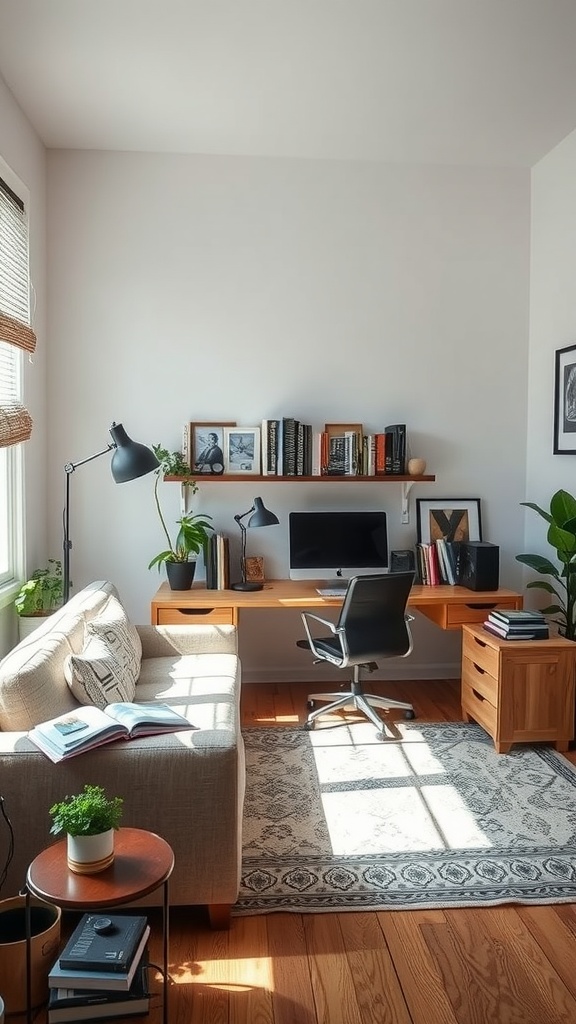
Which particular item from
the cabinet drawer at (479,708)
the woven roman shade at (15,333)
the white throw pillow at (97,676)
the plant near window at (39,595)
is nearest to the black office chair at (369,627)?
the cabinet drawer at (479,708)

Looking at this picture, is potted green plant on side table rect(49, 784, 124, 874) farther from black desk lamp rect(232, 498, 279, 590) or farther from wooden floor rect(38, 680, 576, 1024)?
black desk lamp rect(232, 498, 279, 590)

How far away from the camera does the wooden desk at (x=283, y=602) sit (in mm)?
3904

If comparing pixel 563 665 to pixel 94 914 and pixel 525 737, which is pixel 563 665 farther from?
pixel 94 914

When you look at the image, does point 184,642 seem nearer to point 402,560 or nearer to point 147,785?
point 402,560

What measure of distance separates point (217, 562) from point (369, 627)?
97cm

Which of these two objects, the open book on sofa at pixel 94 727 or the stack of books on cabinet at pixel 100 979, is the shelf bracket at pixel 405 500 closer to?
the open book on sofa at pixel 94 727

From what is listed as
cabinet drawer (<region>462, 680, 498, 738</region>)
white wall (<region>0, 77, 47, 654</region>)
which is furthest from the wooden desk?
white wall (<region>0, 77, 47, 654</region>)

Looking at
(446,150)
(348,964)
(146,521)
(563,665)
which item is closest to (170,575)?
(146,521)

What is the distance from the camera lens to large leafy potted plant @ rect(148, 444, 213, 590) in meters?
Result: 4.11

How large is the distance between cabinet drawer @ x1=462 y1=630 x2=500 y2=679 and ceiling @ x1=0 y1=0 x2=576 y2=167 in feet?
8.15

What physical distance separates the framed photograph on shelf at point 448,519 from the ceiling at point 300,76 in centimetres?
191

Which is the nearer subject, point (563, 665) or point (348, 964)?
point (348, 964)

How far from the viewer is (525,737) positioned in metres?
3.51

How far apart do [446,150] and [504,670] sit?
2.74 m
